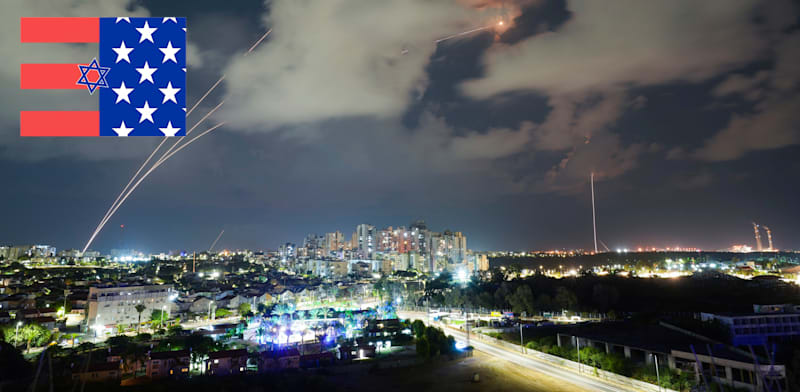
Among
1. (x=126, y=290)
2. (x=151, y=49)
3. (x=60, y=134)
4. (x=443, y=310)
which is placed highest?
(x=151, y=49)

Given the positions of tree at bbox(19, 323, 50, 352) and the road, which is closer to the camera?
the road

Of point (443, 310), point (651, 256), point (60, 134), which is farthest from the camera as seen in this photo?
point (651, 256)

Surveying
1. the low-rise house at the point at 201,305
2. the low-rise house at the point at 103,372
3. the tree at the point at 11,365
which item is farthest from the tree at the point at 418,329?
the low-rise house at the point at 201,305

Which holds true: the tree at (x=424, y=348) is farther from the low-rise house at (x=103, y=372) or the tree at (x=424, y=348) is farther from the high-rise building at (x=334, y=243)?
the high-rise building at (x=334, y=243)

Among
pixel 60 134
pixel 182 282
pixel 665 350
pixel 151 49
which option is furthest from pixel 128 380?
pixel 182 282

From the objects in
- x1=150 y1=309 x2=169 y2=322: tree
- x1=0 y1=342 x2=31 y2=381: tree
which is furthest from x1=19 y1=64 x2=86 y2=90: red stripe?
x1=150 y1=309 x2=169 y2=322: tree

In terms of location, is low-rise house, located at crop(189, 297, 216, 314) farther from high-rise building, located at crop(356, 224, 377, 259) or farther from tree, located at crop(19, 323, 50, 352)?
high-rise building, located at crop(356, 224, 377, 259)

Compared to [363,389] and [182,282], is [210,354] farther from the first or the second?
[182,282]
